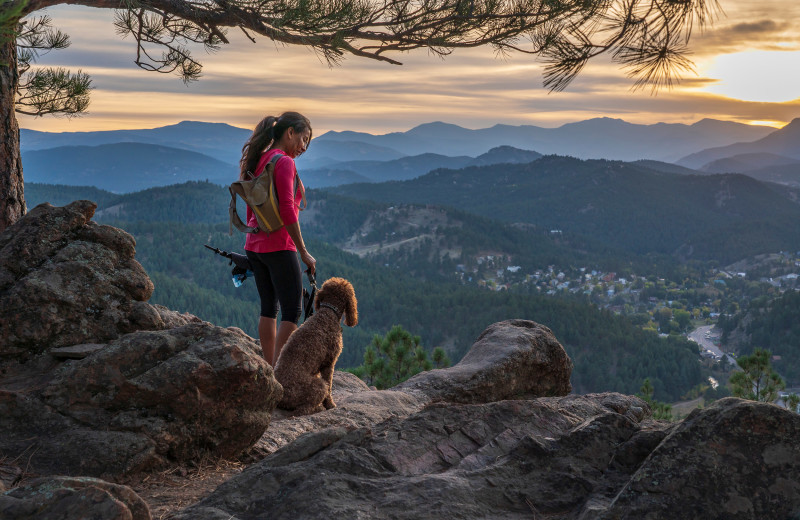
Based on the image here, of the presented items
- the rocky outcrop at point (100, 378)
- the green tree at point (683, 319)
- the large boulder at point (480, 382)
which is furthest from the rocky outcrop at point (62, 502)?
the green tree at point (683, 319)

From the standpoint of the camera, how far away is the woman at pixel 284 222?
5.04 metres

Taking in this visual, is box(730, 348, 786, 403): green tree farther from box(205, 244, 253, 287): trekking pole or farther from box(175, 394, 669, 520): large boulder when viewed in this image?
box(175, 394, 669, 520): large boulder

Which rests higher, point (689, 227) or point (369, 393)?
point (369, 393)

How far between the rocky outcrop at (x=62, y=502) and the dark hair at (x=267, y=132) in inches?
134

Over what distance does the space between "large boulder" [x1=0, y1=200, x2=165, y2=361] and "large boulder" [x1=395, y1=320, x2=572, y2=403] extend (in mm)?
3025

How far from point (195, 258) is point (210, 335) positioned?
83014 millimetres

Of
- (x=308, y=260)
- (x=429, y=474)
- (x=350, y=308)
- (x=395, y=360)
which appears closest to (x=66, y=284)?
(x=308, y=260)

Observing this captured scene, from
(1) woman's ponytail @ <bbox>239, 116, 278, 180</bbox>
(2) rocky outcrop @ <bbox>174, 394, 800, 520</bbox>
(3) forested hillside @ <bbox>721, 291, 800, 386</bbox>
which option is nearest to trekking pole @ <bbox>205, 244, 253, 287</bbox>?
(1) woman's ponytail @ <bbox>239, 116, 278, 180</bbox>

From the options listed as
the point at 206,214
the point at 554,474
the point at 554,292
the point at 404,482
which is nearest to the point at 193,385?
the point at 404,482

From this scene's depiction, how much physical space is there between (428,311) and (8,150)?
74.5 meters

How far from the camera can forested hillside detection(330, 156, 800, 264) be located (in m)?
138

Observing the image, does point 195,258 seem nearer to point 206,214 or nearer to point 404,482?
point 206,214

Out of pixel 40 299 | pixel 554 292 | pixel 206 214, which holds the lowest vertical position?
pixel 554 292

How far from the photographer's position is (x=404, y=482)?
2.63m
